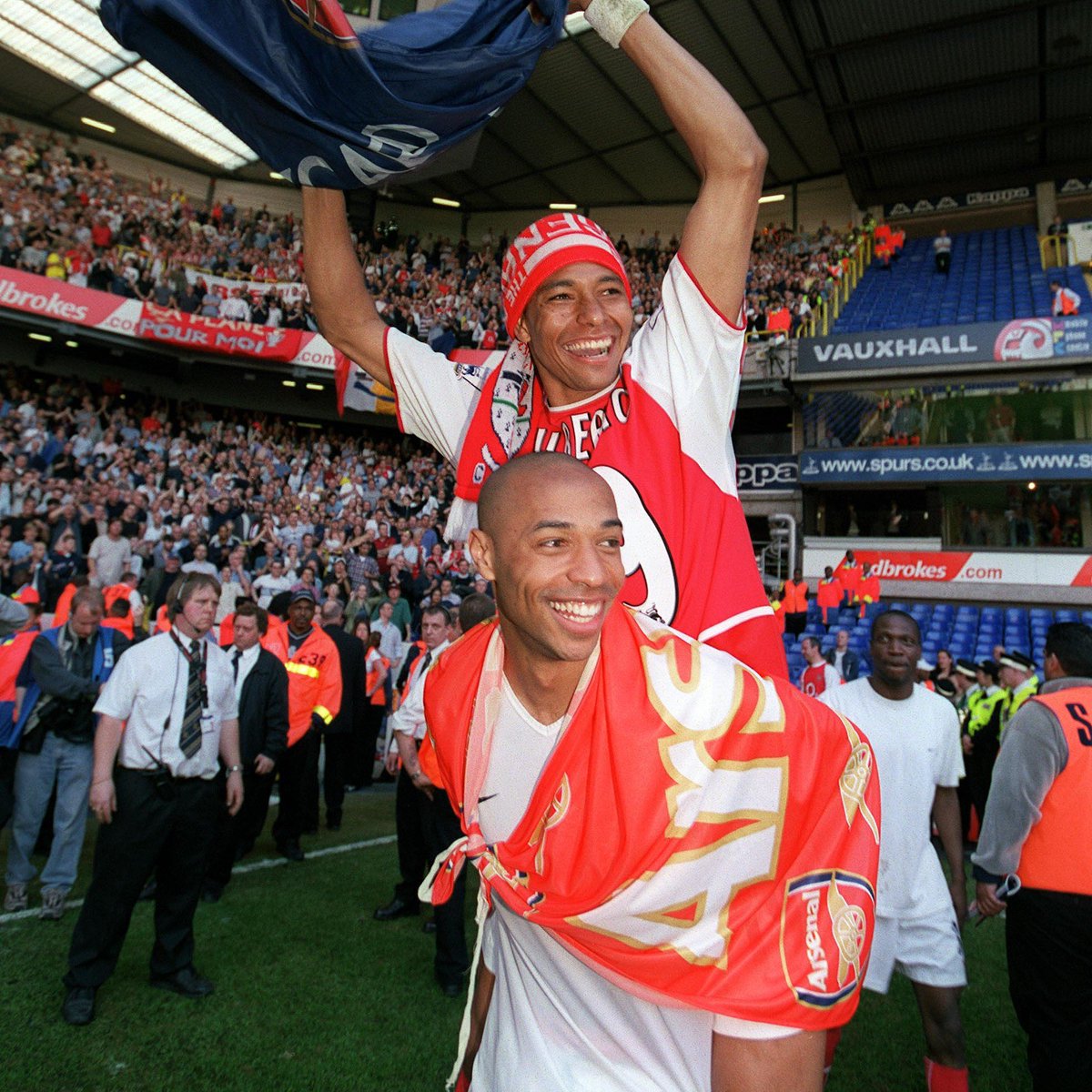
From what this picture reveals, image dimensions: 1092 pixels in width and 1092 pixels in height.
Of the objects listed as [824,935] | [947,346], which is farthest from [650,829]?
[947,346]

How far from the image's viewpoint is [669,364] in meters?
1.71

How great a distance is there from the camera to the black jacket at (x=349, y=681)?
29.2 feet

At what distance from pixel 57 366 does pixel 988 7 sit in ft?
76.5

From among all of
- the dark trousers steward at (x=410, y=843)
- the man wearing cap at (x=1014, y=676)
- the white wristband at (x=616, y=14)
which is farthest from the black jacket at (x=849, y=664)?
the white wristband at (x=616, y=14)

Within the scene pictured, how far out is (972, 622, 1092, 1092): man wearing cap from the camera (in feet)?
10.9

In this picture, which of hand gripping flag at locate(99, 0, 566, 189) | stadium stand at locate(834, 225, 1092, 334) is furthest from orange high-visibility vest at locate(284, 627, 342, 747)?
stadium stand at locate(834, 225, 1092, 334)

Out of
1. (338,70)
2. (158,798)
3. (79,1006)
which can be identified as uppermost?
(338,70)

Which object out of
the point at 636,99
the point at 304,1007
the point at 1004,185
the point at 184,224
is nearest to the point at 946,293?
the point at 1004,185

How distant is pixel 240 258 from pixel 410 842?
2090 cm

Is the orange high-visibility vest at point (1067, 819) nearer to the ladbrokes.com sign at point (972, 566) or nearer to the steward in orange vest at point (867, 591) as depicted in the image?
the steward in orange vest at point (867, 591)

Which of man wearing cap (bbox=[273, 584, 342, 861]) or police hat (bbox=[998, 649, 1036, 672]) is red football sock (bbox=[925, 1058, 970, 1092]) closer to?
man wearing cap (bbox=[273, 584, 342, 861])

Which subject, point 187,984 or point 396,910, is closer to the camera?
point 187,984

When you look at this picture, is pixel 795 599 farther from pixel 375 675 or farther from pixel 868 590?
pixel 375 675

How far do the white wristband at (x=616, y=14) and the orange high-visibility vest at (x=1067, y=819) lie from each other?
3.27 m
